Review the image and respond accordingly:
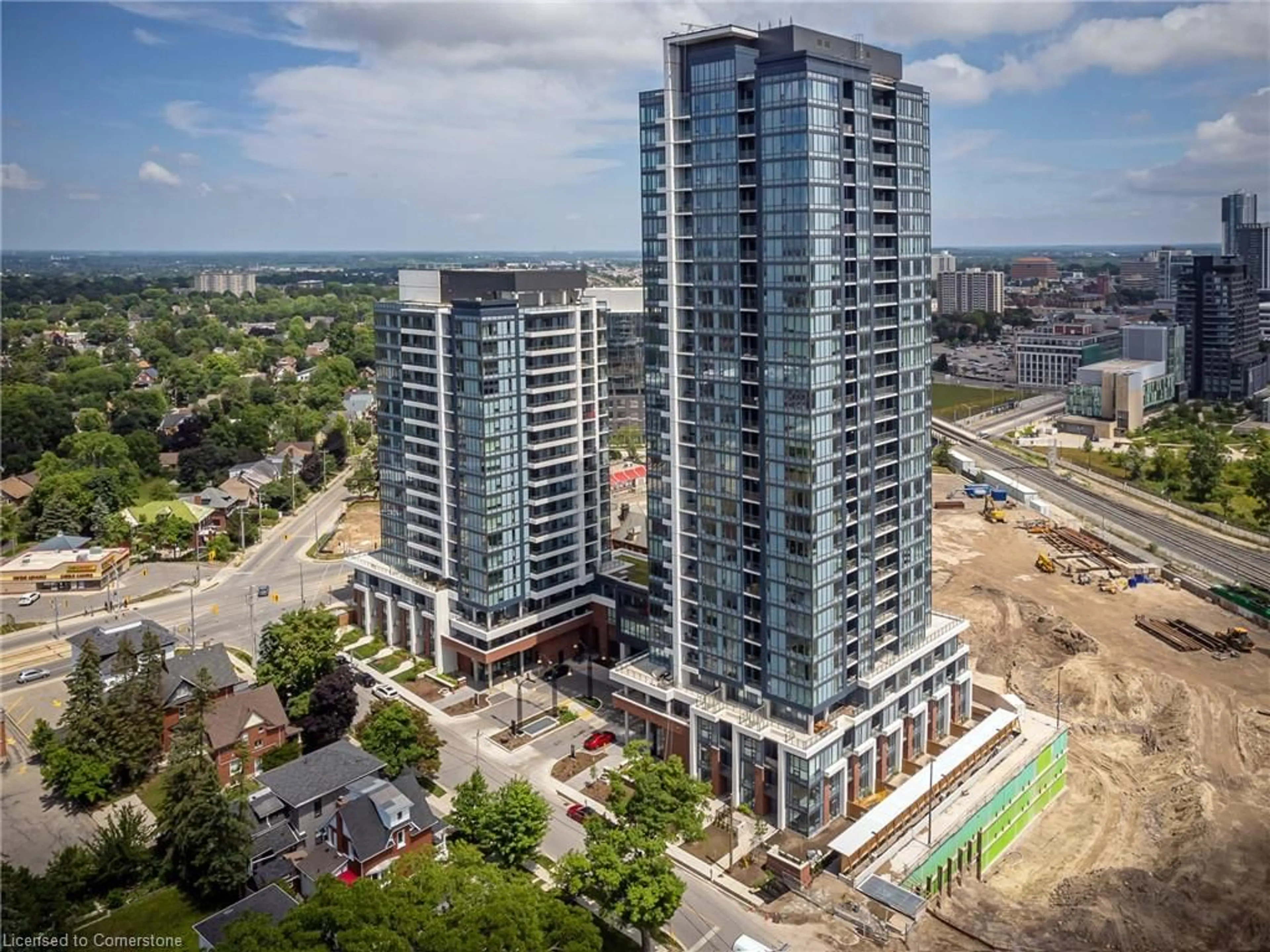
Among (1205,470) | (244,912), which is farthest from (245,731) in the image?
(1205,470)

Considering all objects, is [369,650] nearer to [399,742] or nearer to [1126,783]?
[399,742]

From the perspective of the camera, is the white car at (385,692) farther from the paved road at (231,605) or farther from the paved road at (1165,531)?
the paved road at (1165,531)

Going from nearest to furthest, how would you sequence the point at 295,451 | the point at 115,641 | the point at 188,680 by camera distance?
the point at 188,680, the point at 115,641, the point at 295,451

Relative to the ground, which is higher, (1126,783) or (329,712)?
(329,712)

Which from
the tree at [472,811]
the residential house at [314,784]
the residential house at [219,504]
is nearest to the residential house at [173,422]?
the residential house at [219,504]

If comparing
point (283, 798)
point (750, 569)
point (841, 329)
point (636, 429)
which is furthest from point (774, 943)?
point (636, 429)

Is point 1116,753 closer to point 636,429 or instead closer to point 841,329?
point 841,329
